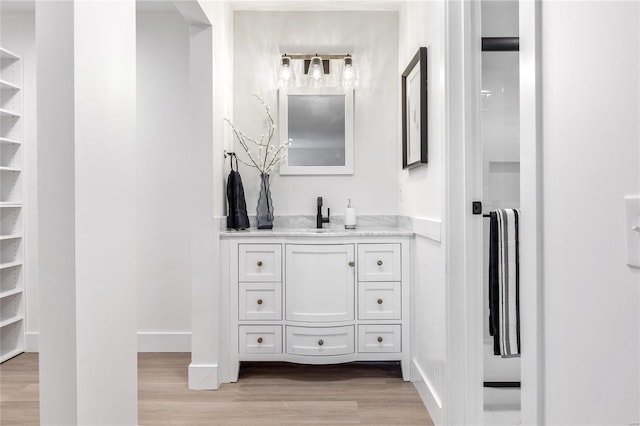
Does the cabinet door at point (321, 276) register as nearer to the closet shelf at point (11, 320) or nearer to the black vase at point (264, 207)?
the black vase at point (264, 207)

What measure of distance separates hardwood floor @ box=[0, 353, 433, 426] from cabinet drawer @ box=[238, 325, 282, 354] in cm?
19

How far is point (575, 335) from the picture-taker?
889 millimetres

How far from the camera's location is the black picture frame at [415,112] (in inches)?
94.3

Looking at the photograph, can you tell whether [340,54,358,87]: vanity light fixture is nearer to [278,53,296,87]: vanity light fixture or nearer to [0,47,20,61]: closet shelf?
[278,53,296,87]: vanity light fixture

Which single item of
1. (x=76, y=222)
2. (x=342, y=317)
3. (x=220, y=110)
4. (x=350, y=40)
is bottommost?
(x=342, y=317)

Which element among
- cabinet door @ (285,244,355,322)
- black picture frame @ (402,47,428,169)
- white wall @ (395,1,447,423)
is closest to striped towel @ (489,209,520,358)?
white wall @ (395,1,447,423)

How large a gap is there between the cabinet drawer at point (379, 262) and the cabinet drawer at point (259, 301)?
53 cm

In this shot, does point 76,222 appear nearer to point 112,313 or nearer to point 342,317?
point 112,313

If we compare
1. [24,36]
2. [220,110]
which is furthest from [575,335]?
[24,36]

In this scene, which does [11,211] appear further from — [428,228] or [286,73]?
[428,228]

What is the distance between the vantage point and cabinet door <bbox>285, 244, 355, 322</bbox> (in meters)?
2.74

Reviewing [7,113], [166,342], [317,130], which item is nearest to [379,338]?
[317,130]

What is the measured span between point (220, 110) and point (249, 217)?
2.60ft

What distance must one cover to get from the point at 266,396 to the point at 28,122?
2.69m
